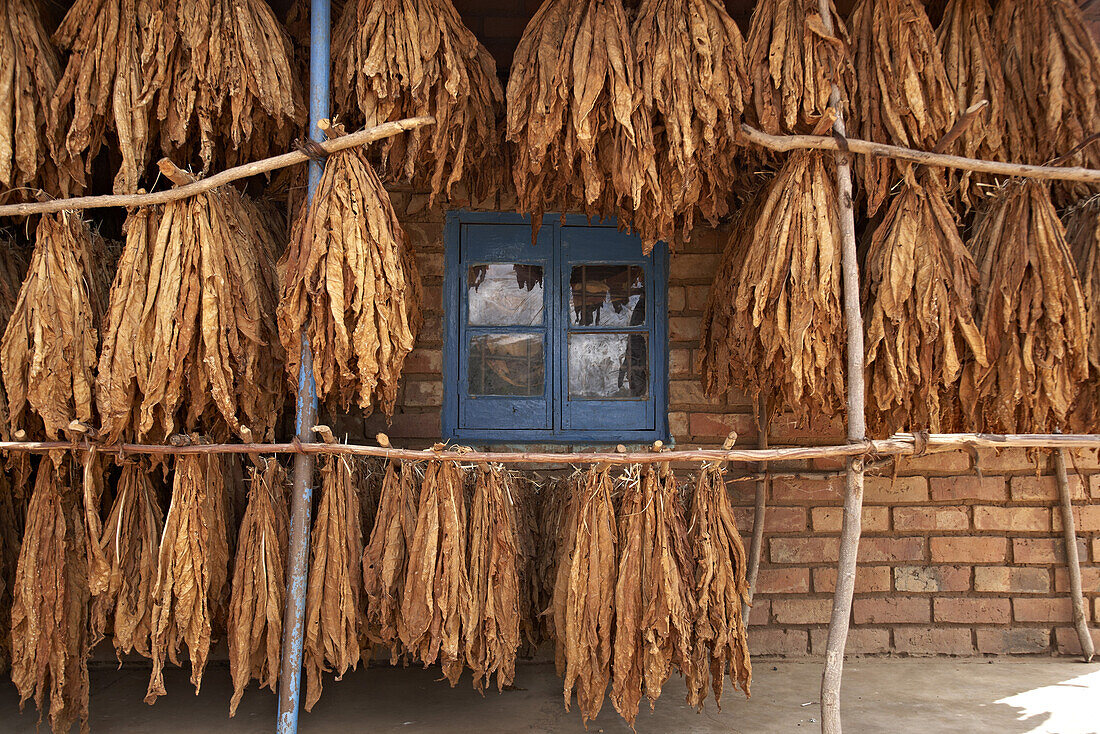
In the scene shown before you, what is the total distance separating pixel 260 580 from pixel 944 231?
2.95 m

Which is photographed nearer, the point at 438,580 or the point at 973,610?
the point at 438,580

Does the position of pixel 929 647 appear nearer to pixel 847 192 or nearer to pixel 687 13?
pixel 847 192

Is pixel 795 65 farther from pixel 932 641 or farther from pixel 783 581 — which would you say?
pixel 932 641

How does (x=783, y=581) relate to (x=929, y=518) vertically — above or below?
below

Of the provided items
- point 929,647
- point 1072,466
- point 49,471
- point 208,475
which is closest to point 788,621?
point 929,647

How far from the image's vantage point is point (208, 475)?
3043 millimetres

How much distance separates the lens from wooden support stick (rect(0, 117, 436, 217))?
299cm

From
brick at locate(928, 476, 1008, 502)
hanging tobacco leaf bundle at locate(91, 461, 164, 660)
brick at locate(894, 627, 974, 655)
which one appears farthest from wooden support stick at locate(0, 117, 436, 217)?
brick at locate(894, 627, 974, 655)

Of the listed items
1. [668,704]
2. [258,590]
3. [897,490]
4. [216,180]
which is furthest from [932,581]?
[216,180]

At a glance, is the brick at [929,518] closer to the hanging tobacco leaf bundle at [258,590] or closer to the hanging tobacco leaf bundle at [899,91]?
the hanging tobacco leaf bundle at [899,91]

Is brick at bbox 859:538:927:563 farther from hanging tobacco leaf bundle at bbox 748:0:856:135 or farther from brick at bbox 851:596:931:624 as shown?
hanging tobacco leaf bundle at bbox 748:0:856:135

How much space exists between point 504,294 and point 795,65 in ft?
5.89

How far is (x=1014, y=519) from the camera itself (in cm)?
410

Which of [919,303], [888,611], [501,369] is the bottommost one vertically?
[888,611]
